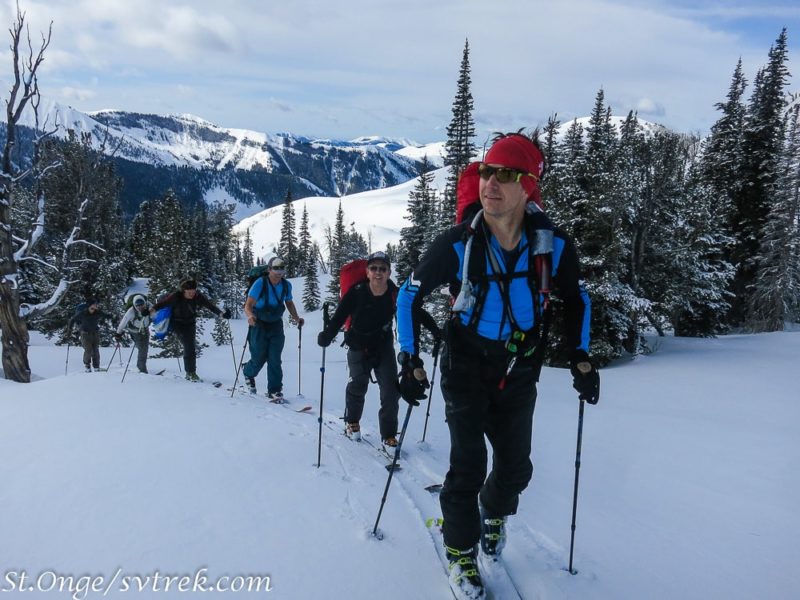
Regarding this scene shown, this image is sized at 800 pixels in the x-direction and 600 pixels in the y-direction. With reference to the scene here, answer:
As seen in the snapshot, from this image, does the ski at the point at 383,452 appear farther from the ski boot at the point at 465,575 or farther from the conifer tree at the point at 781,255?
the conifer tree at the point at 781,255

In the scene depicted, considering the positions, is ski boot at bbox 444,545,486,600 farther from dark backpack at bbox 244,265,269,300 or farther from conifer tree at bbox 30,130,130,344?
conifer tree at bbox 30,130,130,344

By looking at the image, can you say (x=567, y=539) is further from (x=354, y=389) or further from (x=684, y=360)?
(x=684, y=360)

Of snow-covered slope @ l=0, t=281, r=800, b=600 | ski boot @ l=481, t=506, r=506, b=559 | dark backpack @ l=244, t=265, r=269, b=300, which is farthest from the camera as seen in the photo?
dark backpack @ l=244, t=265, r=269, b=300

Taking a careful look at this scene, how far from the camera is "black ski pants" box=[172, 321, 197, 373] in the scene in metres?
10.1

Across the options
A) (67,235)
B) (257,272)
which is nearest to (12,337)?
(257,272)

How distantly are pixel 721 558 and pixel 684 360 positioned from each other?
44.0 feet

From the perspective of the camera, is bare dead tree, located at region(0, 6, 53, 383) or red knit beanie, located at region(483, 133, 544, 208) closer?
red knit beanie, located at region(483, 133, 544, 208)

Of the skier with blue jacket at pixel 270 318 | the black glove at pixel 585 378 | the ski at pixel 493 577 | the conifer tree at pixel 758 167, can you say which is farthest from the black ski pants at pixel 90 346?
the conifer tree at pixel 758 167

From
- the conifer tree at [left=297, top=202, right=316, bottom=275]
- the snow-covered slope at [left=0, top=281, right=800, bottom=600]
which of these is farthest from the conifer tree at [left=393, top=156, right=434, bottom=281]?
the conifer tree at [left=297, top=202, right=316, bottom=275]

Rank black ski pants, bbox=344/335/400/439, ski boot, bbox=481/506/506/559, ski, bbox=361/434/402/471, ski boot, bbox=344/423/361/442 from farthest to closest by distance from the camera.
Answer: ski boot, bbox=344/423/361/442
black ski pants, bbox=344/335/400/439
ski, bbox=361/434/402/471
ski boot, bbox=481/506/506/559

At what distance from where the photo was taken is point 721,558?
360 centimetres

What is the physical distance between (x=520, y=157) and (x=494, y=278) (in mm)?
794

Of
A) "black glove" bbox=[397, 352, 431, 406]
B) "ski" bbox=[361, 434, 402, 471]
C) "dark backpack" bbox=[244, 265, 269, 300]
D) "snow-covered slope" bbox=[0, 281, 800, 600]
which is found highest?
"dark backpack" bbox=[244, 265, 269, 300]

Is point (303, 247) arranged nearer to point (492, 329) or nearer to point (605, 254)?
point (605, 254)
